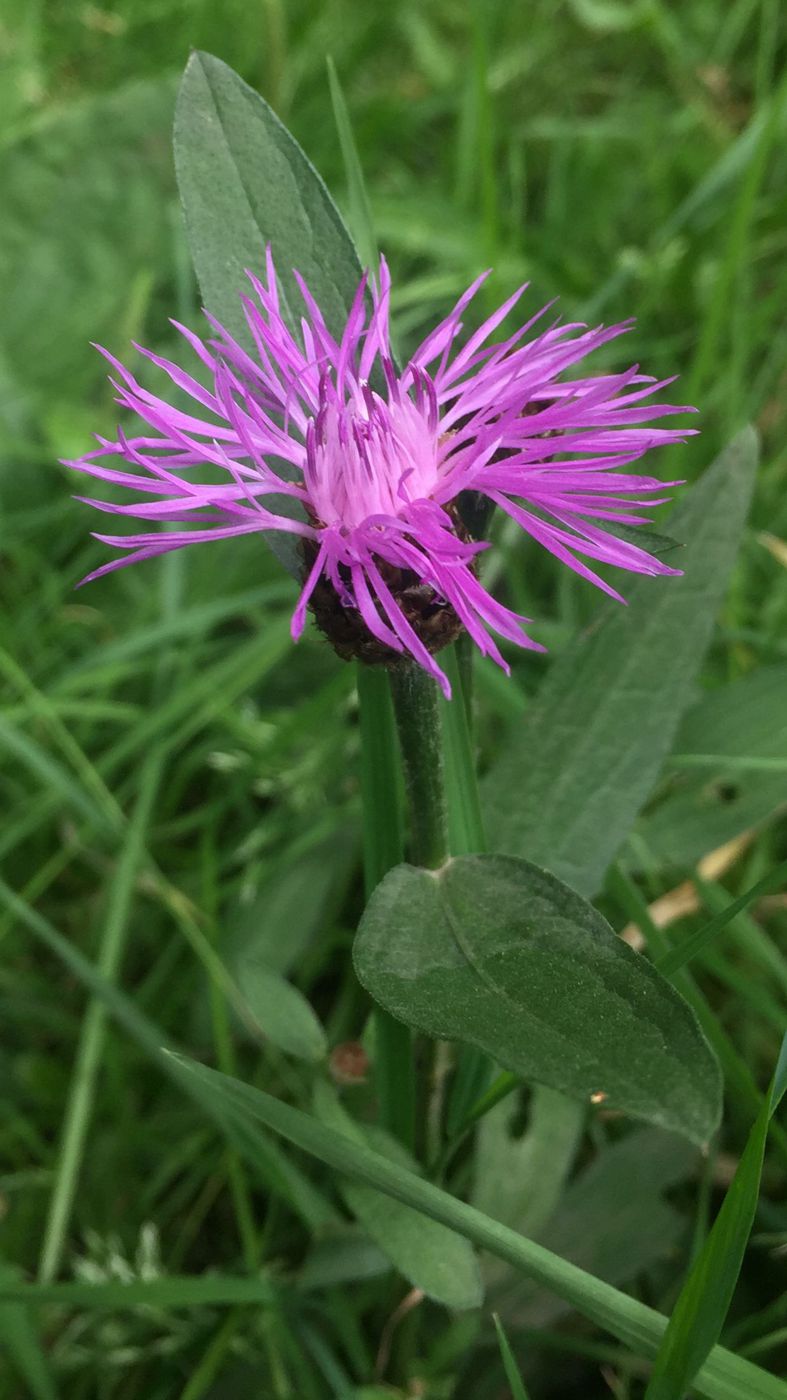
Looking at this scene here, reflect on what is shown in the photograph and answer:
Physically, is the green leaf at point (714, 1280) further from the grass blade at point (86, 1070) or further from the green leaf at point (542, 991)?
the grass blade at point (86, 1070)

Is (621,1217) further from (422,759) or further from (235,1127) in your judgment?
(422,759)

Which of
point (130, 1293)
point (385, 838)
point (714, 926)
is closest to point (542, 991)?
point (714, 926)

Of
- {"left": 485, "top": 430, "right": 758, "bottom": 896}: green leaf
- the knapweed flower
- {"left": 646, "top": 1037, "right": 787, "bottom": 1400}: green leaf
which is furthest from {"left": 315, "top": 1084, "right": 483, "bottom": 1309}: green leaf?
the knapweed flower

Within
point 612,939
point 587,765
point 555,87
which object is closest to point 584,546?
point 612,939

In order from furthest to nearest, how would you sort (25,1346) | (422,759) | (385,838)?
(25,1346) → (385,838) → (422,759)

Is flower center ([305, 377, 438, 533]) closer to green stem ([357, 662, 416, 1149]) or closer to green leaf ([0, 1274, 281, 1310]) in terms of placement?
green stem ([357, 662, 416, 1149])

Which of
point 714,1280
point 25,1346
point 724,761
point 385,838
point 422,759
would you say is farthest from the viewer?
point 724,761

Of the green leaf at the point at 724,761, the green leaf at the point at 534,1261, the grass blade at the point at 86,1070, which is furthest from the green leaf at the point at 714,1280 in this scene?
the grass blade at the point at 86,1070
